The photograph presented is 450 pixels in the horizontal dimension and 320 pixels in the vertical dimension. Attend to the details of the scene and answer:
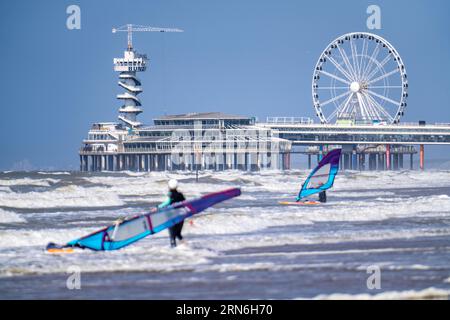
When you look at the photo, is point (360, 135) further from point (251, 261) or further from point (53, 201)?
point (251, 261)

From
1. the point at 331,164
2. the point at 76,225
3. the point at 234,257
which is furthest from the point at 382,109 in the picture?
the point at 234,257

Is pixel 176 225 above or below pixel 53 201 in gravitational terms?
above

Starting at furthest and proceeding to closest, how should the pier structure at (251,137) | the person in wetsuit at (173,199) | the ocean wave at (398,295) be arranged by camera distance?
the pier structure at (251,137) → the person in wetsuit at (173,199) → the ocean wave at (398,295)

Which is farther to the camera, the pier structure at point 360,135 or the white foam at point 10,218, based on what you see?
the pier structure at point 360,135

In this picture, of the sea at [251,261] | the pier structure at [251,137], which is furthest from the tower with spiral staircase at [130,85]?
the sea at [251,261]

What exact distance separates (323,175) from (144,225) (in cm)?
1869

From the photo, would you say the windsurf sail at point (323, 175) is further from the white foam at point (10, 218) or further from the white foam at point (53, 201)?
the white foam at point (10, 218)

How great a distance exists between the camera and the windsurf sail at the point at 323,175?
128ft

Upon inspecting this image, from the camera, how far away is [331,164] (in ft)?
128

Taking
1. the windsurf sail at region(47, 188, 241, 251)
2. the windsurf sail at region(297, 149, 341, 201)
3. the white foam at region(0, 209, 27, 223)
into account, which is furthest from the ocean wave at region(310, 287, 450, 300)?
the windsurf sail at region(297, 149, 341, 201)

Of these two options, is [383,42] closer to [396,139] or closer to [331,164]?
[396,139]

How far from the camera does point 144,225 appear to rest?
2105 cm

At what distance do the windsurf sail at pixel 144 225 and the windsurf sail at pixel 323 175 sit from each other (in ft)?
57.8

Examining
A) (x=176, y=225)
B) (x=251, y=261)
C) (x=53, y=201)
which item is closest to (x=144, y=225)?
(x=176, y=225)
